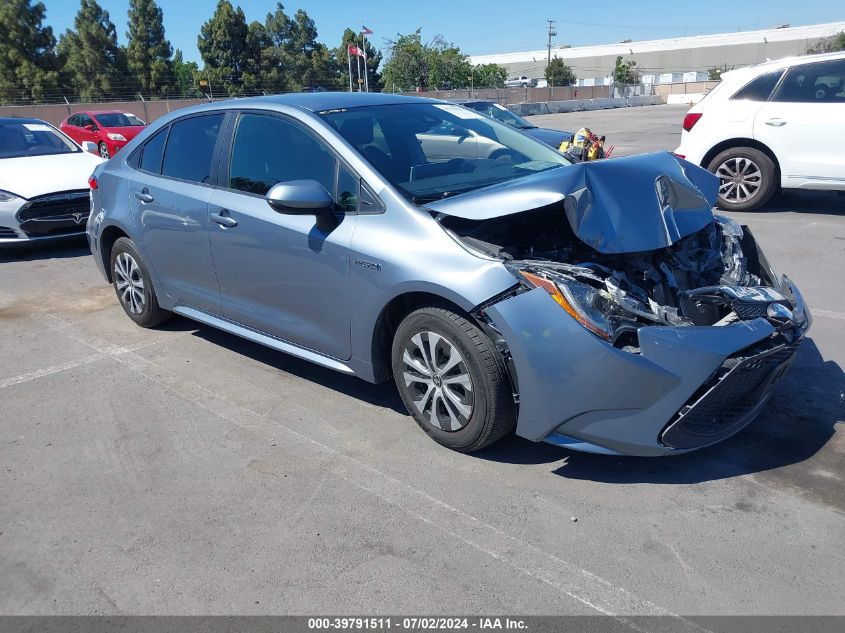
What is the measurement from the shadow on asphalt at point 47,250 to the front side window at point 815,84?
8.64 metres

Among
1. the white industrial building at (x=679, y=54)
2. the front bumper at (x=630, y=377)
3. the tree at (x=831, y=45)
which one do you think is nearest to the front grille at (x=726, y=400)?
the front bumper at (x=630, y=377)

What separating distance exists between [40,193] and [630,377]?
7477 millimetres

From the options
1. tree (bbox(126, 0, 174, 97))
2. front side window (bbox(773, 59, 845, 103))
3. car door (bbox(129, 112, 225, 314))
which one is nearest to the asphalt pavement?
car door (bbox(129, 112, 225, 314))

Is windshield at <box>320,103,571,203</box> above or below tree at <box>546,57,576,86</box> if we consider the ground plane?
below

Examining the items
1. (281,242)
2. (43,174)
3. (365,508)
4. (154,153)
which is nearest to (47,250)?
(43,174)

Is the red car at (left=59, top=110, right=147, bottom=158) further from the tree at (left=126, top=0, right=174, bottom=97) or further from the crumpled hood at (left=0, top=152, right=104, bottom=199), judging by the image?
the tree at (left=126, top=0, right=174, bottom=97)

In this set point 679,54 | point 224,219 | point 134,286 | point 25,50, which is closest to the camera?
point 224,219

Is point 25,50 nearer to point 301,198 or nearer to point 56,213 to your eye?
point 56,213

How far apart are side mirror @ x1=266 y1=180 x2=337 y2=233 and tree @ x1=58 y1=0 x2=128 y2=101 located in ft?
160

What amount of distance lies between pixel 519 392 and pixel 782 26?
374ft

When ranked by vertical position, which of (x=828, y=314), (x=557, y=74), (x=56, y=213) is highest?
(x=557, y=74)

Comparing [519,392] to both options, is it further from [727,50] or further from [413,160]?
[727,50]

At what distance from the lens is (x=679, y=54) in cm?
9944

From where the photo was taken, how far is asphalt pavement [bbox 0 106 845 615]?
2.68m
